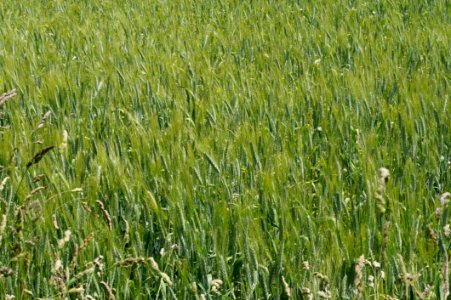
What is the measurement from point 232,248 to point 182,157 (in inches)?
21.0

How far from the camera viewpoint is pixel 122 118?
3.50m

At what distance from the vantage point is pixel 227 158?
264cm

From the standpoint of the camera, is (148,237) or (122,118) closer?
(148,237)

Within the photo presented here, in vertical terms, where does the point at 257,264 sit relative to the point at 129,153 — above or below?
above

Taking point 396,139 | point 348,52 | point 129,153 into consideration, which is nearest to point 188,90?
point 129,153

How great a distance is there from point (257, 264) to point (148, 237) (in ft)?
→ 1.55

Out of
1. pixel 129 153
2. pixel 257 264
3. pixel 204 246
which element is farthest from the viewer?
Result: pixel 129 153

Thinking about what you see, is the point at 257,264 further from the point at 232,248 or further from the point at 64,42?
the point at 64,42

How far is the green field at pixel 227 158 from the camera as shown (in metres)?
1.82

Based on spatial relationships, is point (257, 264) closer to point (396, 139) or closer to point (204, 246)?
Result: point (204, 246)

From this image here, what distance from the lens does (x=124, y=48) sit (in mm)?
4793

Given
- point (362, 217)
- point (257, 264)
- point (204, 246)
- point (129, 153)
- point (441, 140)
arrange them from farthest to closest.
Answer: point (129, 153), point (441, 140), point (362, 217), point (204, 246), point (257, 264)

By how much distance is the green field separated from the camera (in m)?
1.82

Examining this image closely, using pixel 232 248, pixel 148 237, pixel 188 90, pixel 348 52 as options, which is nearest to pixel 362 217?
pixel 232 248
